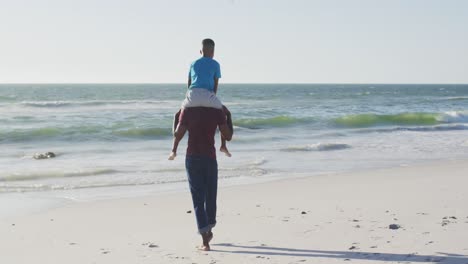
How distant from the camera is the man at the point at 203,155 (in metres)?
5.28

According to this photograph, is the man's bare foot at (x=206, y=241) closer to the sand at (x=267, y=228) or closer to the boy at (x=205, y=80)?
the sand at (x=267, y=228)

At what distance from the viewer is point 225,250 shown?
5.34m

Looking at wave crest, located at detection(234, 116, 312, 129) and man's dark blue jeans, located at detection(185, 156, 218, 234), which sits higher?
man's dark blue jeans, located at detection(185, 156, 218, 234)

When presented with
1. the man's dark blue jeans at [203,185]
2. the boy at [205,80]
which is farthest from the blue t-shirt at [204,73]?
the man's dark blue jeans at [203,185]

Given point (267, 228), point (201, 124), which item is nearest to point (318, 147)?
point (267, 228)

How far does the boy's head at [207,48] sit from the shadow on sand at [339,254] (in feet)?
5.18

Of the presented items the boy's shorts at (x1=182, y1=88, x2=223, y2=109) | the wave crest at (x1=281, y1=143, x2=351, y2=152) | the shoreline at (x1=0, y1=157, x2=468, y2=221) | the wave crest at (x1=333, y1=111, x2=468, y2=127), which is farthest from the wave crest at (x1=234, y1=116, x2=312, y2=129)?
the boy's shorts at (x1=182, y1=88, x2=223, y2=109)

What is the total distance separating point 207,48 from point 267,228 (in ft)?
6.04

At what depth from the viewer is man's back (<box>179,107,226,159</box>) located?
17.3 feet

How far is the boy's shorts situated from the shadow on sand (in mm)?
1168

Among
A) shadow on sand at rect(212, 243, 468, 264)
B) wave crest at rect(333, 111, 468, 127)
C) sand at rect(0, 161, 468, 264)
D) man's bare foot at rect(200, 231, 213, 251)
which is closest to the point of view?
shadow on sand at rect(212, 243, 468, 264)

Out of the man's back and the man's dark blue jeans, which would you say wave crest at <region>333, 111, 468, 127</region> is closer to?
the man's dark blue jeans

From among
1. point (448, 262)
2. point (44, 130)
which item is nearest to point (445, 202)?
point (448, 262)

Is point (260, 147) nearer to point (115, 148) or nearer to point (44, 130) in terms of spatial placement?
point (115, 148)
